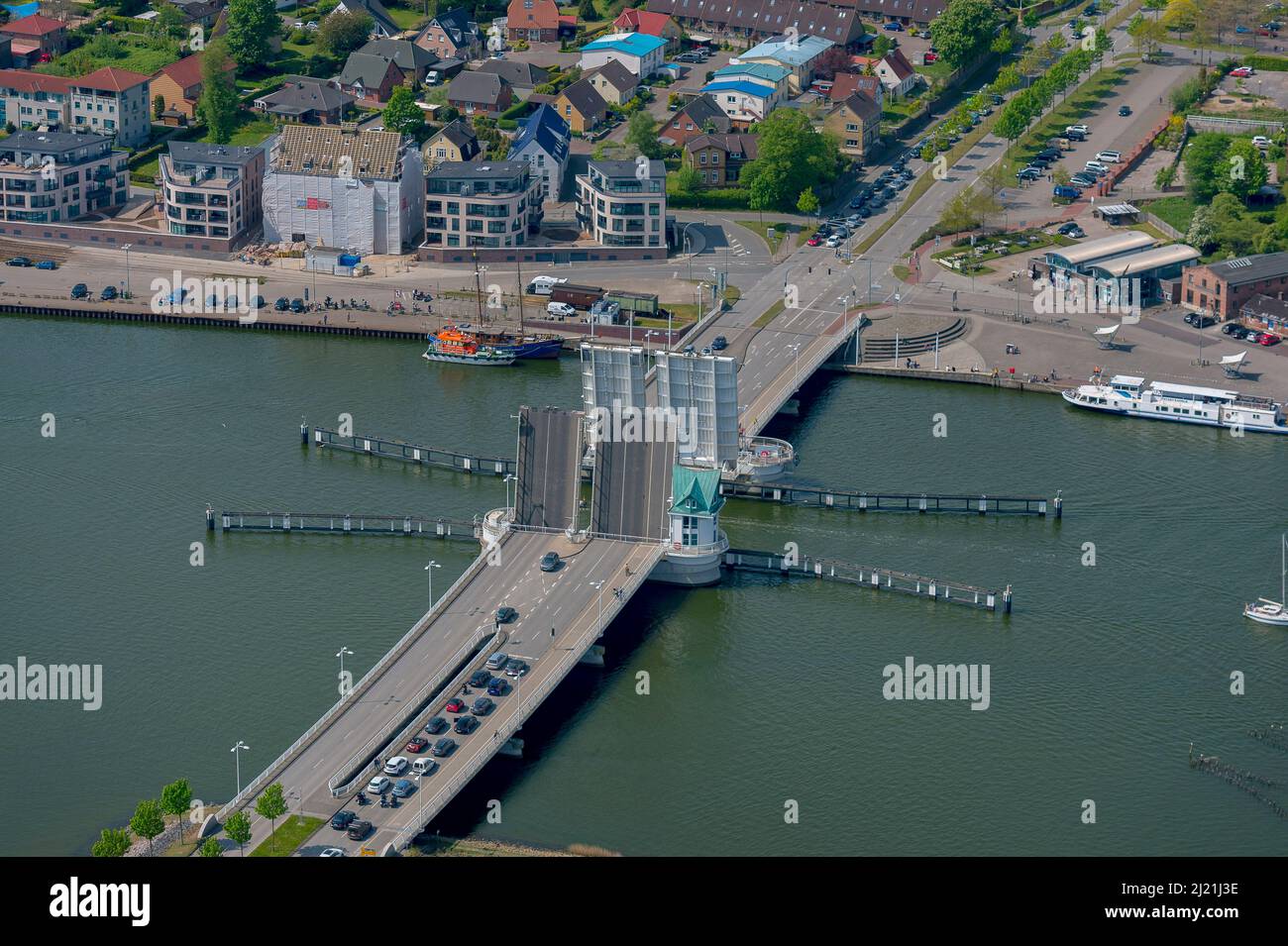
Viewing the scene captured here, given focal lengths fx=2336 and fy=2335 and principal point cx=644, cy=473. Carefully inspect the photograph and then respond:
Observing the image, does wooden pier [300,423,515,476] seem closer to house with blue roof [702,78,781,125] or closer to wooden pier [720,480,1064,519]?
wooden pier [720,480,1064,519]

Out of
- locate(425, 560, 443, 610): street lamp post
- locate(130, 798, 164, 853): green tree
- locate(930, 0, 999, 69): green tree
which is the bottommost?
locate(425, 560, 443, 610): street lamp post

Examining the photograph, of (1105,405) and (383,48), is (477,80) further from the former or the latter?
(1105,405)

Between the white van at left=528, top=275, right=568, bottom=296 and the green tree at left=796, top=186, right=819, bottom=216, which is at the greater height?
the green tree at left=796, top=186, right=819, bottom=216

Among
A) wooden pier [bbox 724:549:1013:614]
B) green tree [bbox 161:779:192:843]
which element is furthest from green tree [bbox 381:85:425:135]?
green tree [bbox 161:779:192:843]

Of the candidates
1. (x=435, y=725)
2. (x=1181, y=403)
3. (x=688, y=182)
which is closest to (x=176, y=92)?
(x=688, y=182)

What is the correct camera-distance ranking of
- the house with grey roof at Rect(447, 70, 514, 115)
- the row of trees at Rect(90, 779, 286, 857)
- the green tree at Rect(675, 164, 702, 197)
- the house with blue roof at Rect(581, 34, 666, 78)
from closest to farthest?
the row of trees at Rect(90, 779, 286, 857) → the green tree at Rect(675, 164, 702, 197) → the house with grey roof at Rect(447, 70, 514, 115) → the house with blue roof at Rect(581, 34, 666, 78)
